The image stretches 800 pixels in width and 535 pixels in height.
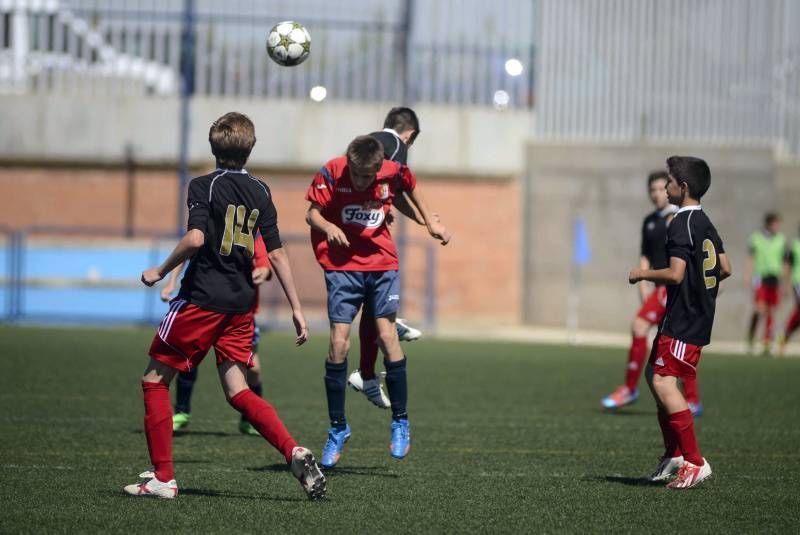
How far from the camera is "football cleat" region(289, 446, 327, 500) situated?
6.41 metres

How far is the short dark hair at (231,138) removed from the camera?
6.64 metres

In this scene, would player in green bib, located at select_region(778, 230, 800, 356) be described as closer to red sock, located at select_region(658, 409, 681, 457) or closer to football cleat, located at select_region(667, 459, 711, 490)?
red sock, located at select_region(658, 409, 681, 457)

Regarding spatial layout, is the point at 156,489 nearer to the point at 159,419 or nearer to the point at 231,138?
the point at 159,419

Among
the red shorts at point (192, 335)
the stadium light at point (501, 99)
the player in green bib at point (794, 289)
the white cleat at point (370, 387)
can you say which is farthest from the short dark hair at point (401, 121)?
the stadium light at point (501, 99)

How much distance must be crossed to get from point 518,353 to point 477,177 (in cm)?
679

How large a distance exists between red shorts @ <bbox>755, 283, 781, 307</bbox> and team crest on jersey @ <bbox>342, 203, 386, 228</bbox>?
45.6 feet

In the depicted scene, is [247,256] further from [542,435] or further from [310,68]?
[310,68]

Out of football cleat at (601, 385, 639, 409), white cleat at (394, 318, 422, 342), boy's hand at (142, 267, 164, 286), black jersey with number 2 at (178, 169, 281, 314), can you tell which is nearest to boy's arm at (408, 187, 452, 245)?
white cleat at (394, 318, 422, 342)

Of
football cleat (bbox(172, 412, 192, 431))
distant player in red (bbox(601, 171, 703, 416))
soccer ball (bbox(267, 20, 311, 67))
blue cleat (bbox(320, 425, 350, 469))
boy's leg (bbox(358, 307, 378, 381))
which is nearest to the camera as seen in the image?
blue cleat (bbox(320, 425, 350, 469))

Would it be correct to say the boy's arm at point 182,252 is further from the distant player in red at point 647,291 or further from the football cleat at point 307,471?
the distant player in red at point 647,291

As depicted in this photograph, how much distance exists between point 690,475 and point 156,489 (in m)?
2.87

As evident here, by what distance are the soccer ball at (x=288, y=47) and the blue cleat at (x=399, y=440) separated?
2.60 meters

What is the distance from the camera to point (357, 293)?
26.2ft

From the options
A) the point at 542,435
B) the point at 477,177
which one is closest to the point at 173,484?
the point at 542,435
